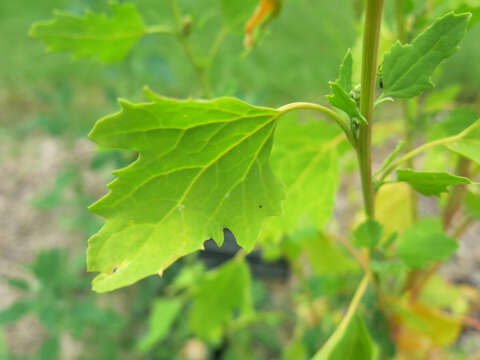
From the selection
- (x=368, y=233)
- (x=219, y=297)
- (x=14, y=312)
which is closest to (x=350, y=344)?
(x=368, y=233)

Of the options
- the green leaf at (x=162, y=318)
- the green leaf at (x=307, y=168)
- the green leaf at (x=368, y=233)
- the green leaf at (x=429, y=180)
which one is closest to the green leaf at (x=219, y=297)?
the green leaf at (x=162, y=318)

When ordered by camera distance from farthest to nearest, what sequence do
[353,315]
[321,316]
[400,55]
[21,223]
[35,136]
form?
[35,136], [21,223], [321,316], [353,315], [400,55]

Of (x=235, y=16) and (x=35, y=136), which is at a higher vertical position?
(x=235, y=16)

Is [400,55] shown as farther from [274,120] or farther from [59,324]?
[59,324]

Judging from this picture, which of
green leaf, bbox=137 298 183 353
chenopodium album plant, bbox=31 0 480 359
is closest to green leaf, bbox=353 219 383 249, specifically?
chenopodium album plant, bbox=31 0 480 359

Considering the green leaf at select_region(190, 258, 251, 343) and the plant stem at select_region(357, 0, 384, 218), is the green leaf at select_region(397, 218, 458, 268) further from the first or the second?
the green leaf at select_region(190, 258, 251, 343)

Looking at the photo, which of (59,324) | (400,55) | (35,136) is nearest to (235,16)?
(400,55)
